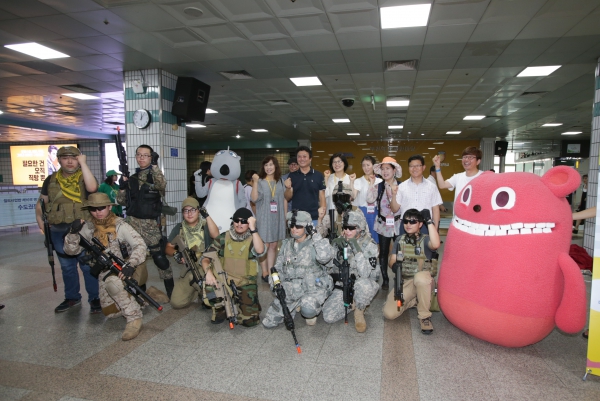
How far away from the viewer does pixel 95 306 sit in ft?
11.5

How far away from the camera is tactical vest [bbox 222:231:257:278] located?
3203 mm

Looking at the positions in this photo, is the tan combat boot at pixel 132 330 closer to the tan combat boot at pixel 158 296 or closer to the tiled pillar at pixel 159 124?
the tan combat boot at pixel 158 296

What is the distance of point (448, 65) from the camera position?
221 inches

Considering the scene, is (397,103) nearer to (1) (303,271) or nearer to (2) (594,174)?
(2) (594,174)

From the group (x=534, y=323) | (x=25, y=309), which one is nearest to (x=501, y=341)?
(x=534, y=323)

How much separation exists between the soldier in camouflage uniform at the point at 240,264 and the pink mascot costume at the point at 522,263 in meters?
1.75

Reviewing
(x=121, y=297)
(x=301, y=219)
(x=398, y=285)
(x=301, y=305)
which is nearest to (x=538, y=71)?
(x=398, y=285)

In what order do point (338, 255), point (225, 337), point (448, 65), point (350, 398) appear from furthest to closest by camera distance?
point (448, 65) → point (338, 255) → point (225, 337) → point (350, 398)

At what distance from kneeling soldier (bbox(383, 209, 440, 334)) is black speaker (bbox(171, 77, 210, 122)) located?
4204 millimetres

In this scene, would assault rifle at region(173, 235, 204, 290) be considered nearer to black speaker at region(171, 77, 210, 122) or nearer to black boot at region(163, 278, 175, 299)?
black boot at region(163, 278, 175, 299)

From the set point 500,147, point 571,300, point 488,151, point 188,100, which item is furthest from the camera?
point 488,151

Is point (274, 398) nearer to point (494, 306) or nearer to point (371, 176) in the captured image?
point (494, 306)

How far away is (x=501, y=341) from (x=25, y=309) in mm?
4440

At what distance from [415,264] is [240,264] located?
1620mm
